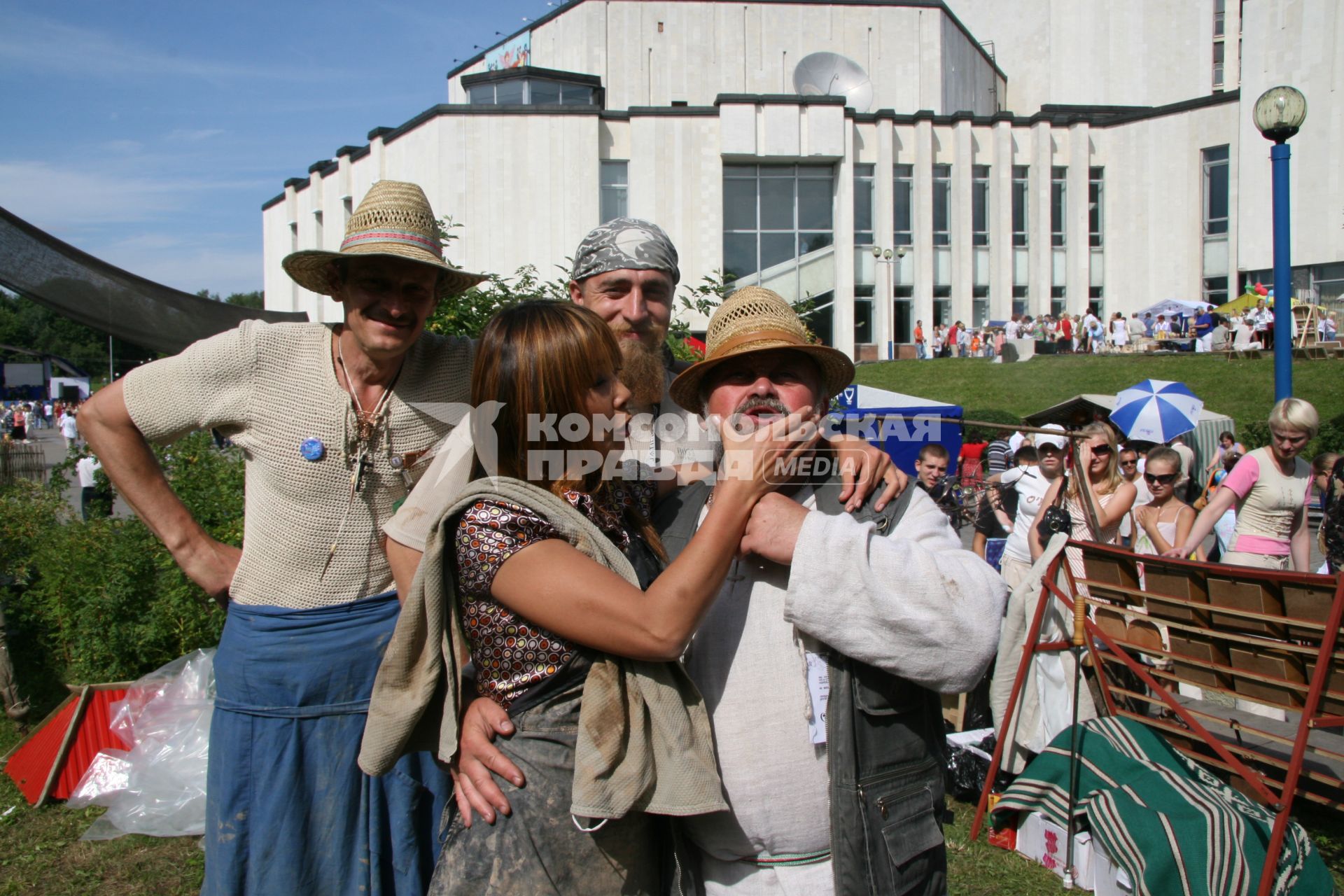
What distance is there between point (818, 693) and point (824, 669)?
0.05m

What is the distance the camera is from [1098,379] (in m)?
24.0

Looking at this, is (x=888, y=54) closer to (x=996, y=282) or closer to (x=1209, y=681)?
(x=996, y=282)

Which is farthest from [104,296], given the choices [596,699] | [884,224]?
[884,224]

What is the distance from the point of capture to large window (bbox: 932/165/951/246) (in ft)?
114

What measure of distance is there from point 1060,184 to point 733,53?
1460cm

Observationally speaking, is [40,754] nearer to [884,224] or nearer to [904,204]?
[884,224]

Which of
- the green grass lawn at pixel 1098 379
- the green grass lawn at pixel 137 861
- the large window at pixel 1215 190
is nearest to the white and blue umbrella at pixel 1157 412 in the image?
the green grass lawn at pixel 137 861

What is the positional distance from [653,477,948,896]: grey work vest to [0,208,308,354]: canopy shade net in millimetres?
2017

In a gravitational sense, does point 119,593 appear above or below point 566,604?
below

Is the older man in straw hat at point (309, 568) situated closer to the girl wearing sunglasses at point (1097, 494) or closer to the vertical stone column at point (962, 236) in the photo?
the girl wearing sunglasses at point (1097, 494)

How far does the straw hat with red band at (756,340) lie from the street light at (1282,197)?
22.1 ft

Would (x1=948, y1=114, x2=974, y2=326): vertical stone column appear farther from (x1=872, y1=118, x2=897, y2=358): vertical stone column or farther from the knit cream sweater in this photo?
the knit cream sweater

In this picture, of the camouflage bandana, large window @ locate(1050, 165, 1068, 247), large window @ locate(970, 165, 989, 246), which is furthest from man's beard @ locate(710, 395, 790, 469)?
large window @ locate(1050, 165, 1068, 247)

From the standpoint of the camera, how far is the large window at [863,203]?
33938mm
